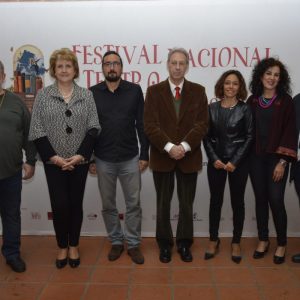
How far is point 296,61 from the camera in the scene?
3.40m

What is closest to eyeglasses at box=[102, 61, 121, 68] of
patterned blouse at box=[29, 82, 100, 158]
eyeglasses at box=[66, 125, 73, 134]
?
patterned blouse at box=[29, 82, 100, 158]

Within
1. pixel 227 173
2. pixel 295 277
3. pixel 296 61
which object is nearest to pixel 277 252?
pixel 295 277

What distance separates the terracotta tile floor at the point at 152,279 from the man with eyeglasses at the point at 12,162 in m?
0.18

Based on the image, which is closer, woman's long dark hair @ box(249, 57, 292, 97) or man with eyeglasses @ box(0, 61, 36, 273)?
man with eyeglasses @ box(0, 61, 36, 273)

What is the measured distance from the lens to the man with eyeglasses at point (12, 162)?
2744mm

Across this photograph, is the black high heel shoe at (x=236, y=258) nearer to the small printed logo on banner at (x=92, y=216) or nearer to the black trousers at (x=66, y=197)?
the black trousers at (x=66, y=197)

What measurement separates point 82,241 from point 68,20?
2.04 meters

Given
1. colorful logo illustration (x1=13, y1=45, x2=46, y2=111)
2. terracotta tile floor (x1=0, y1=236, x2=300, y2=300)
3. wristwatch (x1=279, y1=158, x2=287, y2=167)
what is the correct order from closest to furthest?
terracotta tile floor (x1=0, y1=236, x2=300, y2=300), wristwatch (x1=279, y1=158, x2=287, y2=167), colorful logo illustration (x1=13, y1=45, x2=46, y2=111)

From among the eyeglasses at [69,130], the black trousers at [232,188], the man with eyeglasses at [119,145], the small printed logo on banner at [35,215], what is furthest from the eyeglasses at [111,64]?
the small printed logo on banner at [35,215]

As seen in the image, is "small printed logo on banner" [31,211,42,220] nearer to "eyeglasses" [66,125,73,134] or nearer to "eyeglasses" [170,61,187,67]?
"eyeglasses" [66,125,73,134]

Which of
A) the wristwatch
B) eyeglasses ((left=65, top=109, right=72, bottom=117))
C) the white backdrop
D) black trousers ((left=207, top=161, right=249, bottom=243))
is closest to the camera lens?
eyeglasses ((left=65, top=109, right=72, bottom=117))

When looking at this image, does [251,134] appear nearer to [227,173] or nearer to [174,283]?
[227,173]

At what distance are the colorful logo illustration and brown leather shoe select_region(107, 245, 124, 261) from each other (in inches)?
59.8

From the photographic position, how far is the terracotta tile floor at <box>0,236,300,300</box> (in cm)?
261
